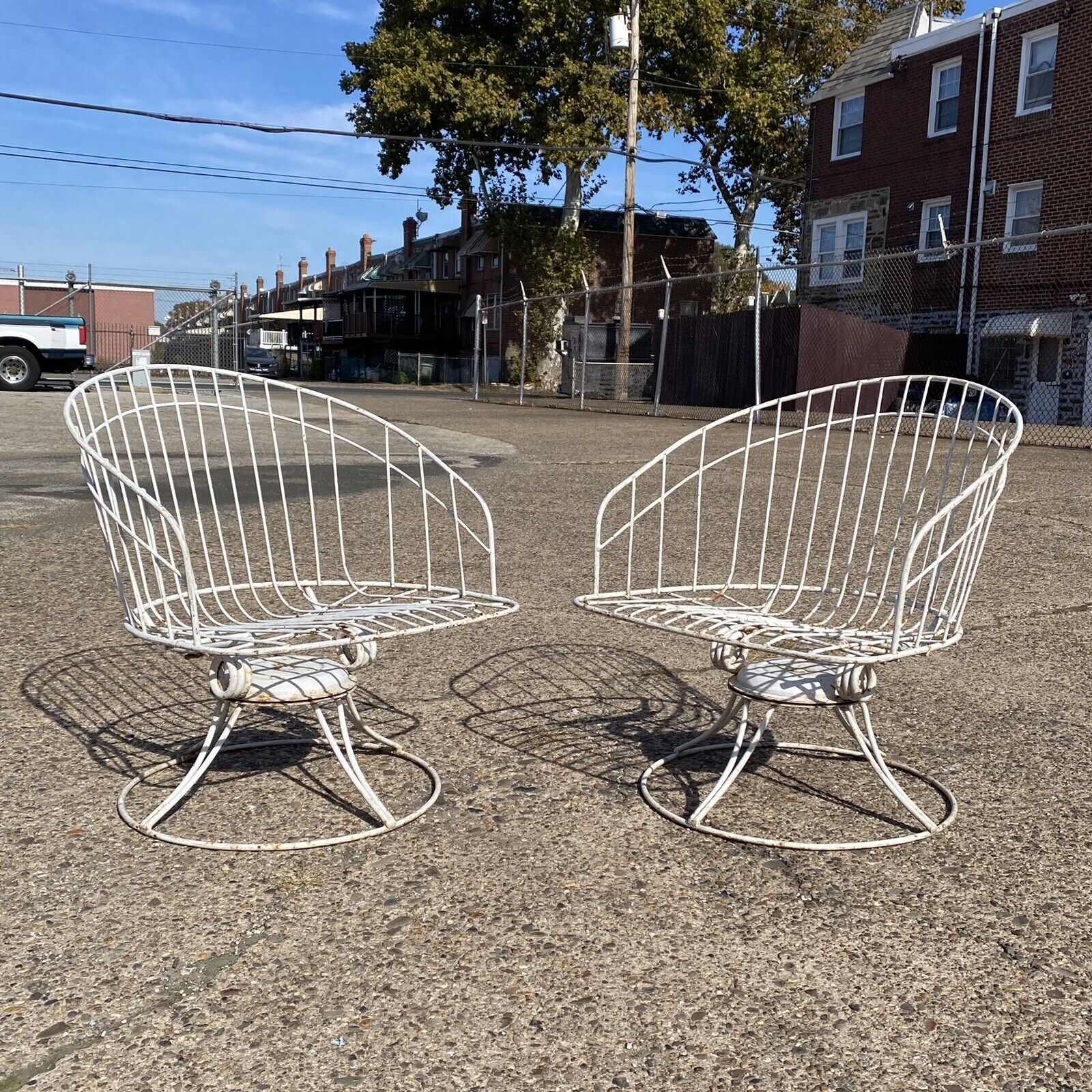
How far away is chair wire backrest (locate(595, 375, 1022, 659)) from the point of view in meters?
2.85

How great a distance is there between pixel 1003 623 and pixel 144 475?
7.06 metres

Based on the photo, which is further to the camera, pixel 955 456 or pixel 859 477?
pixel 955 456

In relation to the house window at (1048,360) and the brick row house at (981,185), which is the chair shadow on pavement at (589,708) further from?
the house window at (1048,360)

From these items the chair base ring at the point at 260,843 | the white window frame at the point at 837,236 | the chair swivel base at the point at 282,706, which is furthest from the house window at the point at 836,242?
the chair swivel base at the point at 282,706

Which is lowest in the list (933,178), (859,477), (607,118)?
(859,477)

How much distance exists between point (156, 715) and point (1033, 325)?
21258 mm

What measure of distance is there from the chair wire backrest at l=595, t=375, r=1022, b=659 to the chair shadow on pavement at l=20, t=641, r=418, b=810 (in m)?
1.02

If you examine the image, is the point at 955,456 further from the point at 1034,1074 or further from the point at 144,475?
the point at 1034,1074

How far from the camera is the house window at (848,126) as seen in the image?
2805cm

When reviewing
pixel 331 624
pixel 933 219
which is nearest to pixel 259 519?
pixel 331 624

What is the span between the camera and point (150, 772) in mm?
3014

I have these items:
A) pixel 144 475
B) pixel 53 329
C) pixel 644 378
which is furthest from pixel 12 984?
pixel 644 378

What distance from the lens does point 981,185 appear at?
23859mm

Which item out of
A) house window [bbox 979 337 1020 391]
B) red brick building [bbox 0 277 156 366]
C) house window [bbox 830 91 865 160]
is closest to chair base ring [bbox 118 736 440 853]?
red brick building [bbox 0 277 156 366]
